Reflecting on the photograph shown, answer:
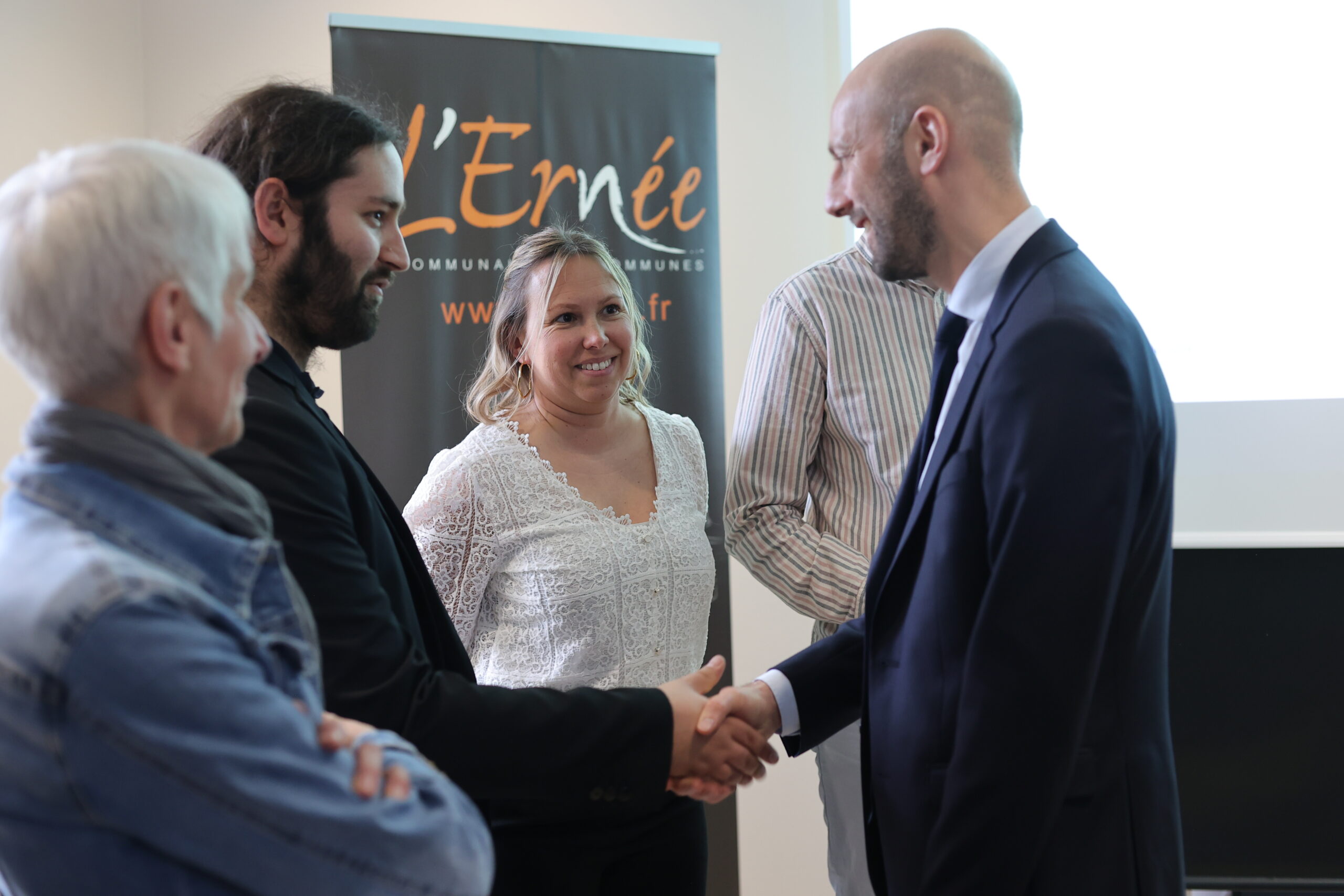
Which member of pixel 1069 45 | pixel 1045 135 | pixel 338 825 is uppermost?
pixel 1069 45

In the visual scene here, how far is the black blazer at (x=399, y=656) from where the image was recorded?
1.22 meters

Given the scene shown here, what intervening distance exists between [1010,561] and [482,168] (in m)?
2.44

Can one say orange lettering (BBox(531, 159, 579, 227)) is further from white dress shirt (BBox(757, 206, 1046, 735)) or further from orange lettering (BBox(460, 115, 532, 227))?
white dress shirt (BBox(757, 206, 1046, 735))

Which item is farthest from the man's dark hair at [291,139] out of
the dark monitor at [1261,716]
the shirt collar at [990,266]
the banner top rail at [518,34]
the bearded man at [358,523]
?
the dark monitor at [1261,716]

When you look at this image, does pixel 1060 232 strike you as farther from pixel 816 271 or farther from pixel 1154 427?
pixel 816 271

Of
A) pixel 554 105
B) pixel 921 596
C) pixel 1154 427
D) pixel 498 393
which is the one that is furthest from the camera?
pixel 554 105

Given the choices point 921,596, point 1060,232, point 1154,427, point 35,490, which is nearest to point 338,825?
point 35,490

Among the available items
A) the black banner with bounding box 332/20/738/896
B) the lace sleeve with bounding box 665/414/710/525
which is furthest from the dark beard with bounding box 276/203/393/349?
the black banner with bounding box 332/20/738/896

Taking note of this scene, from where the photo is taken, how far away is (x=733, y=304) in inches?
148

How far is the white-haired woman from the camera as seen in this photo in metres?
1.85

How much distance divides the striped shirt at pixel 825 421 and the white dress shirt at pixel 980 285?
55 centimetres

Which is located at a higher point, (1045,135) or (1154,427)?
(1045,135)

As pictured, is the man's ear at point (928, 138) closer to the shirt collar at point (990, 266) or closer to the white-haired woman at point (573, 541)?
the shirt collar at point (990, 266)

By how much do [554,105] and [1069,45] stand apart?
158cm
